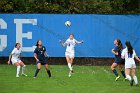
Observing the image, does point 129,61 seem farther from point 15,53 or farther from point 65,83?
point 15,53

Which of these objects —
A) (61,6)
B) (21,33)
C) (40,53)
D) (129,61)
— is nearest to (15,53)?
(40,53)

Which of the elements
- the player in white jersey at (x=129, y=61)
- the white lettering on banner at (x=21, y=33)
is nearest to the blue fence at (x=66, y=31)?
the white lettering on banner at (x=21, y=33)

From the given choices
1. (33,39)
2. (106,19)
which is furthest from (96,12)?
(33,39)

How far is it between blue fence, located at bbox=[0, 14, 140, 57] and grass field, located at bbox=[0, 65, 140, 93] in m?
5.91

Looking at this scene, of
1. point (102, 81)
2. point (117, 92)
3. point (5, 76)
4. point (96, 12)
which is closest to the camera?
point (117, 92)

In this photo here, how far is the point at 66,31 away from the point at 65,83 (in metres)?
12.5

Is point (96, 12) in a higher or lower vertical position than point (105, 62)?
higher

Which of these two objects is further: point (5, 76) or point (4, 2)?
point (4, 2)

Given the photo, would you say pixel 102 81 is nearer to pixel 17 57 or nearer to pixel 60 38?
pixel 17 57

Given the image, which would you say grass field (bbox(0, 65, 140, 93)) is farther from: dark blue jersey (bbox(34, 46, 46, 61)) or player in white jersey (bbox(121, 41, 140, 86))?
dark blue jersey (bbox(34, 46, 46, 61))

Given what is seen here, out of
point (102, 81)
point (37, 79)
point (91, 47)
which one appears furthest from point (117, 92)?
point (91, 47)

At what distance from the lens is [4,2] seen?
37969mm

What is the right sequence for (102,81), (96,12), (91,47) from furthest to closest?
(96,12)
(91,47)
(102,81)

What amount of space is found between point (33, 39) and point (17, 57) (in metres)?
8.03
